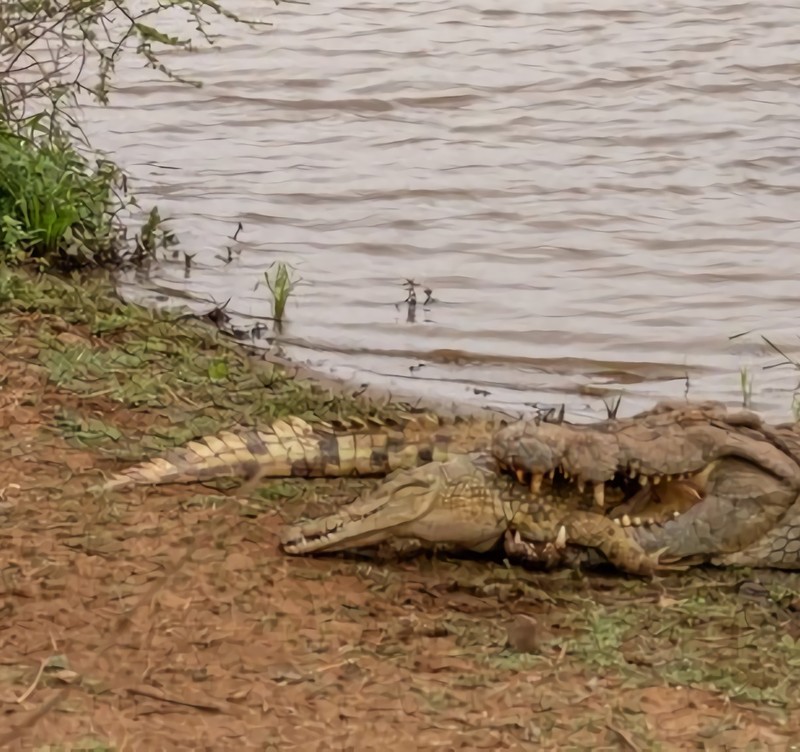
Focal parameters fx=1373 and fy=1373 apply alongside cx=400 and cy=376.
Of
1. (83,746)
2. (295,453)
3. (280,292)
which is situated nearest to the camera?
(83,746)

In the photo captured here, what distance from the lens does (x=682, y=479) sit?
345 cm

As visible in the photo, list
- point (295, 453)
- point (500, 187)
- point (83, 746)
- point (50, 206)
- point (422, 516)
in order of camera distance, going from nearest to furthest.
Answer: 1. point (83, 746)
2. point (422, 516)
3. point (295, 453)
4. point (50, 206)
5. point (500, 187)

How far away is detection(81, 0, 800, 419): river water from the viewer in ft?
18.4

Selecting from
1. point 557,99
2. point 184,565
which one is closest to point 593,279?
point 557,99

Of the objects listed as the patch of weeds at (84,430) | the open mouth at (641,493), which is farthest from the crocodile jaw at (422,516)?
the patch of weeds at (84,430)

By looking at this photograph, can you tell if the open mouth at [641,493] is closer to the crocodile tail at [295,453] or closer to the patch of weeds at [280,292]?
the crocodile tail at [295,453]

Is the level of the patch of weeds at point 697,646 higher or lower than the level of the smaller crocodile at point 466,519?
lower

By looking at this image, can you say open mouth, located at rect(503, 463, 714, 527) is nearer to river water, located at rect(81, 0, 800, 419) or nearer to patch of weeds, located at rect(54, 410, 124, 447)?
patch of weeds, located at rect(54, 410, 124, 447)

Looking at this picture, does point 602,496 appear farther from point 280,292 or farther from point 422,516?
point 280,292

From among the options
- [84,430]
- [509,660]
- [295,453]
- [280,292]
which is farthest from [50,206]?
[509,660]

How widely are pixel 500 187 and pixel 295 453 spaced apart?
12.8 feet

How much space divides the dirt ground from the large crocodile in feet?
0.21

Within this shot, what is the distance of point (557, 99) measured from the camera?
8781 mm

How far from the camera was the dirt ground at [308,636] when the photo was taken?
2.54 meters
